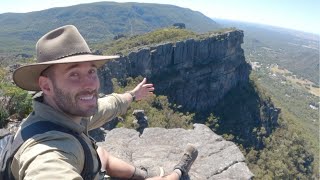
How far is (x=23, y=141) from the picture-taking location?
10.5ft

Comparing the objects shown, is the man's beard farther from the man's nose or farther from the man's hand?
the man's hand

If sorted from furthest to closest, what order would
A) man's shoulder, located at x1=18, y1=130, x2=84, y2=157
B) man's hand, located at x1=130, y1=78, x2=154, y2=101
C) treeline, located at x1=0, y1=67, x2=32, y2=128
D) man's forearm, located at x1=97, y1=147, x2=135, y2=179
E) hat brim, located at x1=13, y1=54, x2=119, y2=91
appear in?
1. treeline, located at x1=0, y1=67, x2=32, y2=128
2. man's hand, located at x1=130, y1=78, x2=154, y2=101
3. man's forearm, located at x1=97, y1=147, x2=135, y2=179
4. hat brim, located at x1=13, y1=54, x2=119, y2=91
5. man's shoulder, located at x1=18, y1=130, x2=84, y2=157

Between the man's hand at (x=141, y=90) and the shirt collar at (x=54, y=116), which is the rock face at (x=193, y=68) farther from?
the shirt collar at (x=54, y=116)

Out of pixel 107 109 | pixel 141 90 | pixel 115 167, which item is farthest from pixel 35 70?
pixel 141 90

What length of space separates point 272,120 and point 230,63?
13.1 meters

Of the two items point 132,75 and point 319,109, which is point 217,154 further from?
point 319,109

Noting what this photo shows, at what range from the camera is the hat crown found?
11.7ft

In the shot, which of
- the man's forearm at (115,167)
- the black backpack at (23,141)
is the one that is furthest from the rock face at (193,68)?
the black backpack at (23,141)

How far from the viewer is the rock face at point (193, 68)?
5569cm

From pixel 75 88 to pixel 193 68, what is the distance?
62603 mm

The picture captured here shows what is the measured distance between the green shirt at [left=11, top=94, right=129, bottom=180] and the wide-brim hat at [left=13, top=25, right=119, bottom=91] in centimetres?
31

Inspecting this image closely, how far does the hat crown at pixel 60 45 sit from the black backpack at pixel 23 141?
62cm

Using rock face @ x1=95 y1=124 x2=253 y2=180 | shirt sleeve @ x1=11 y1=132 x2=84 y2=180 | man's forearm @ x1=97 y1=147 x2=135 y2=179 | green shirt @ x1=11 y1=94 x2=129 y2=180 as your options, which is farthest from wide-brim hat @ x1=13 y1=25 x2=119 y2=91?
rock face @ x1=95 y1=124 x2=253 y2=180

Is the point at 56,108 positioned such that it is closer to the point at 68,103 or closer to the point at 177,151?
the point at 68,103
